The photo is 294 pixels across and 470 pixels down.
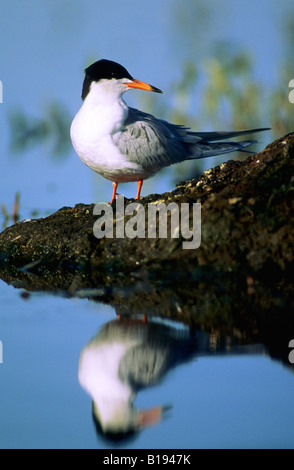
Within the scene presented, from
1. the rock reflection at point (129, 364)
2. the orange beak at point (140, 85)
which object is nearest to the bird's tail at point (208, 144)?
the orange beak at point (140, 85)

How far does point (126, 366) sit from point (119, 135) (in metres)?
2.70

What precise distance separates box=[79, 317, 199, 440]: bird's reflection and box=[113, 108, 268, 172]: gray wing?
231 centimetres

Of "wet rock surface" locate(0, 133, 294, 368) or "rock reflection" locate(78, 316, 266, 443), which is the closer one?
"rock reflection" locate(78, 316, 266, 443)

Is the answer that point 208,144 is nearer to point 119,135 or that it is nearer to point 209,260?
point 119,135

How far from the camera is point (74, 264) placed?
4246 millimetres

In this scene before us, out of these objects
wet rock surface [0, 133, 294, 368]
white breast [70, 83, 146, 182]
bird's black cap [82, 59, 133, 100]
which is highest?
bird's black cap [82, 59, 133, 100]

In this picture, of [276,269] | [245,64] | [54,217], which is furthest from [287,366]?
[245,64]

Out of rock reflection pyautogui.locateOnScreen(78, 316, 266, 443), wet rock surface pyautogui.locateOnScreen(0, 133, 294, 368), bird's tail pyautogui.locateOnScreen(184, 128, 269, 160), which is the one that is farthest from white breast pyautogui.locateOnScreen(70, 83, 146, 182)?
rock reflection pyautogui.locateOnScreen(78, 316, 266, 443)

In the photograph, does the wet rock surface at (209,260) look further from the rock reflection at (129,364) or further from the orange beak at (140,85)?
the orange beak at (140,85)

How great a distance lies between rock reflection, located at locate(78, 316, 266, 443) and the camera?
6.38ft

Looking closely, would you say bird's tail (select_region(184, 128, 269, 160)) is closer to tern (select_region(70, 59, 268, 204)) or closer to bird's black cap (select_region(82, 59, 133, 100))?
tern (select_region(70, 59, 268, 204))

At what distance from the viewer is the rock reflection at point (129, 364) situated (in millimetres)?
1943

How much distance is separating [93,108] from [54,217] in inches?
33.5

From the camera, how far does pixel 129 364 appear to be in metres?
2.32
